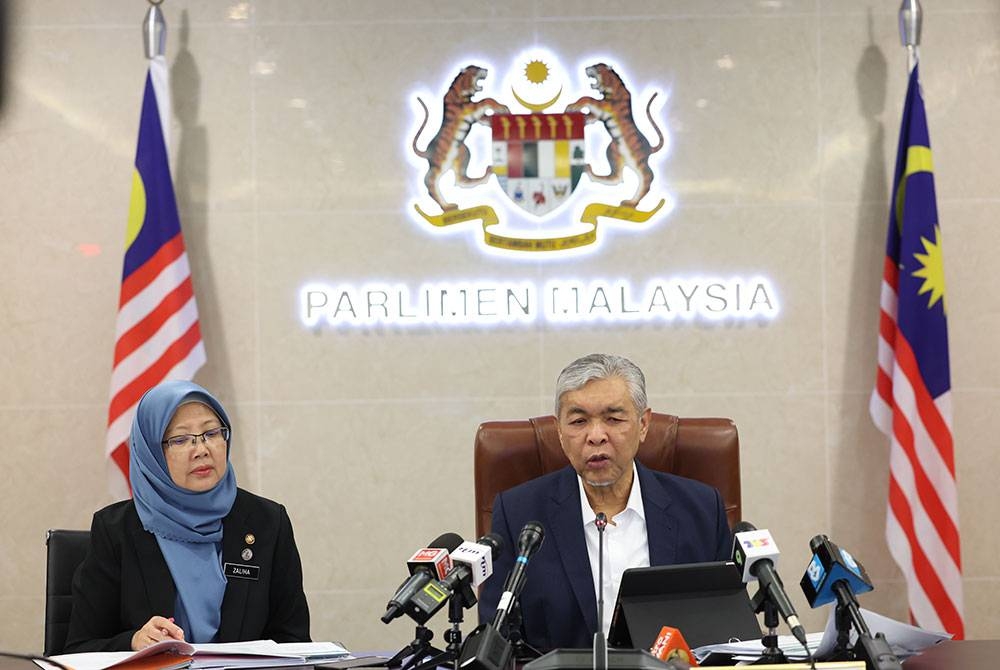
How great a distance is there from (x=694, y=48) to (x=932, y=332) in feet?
4.82

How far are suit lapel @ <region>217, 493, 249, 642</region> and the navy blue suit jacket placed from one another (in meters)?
0.64

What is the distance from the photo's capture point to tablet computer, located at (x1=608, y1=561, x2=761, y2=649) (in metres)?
2.32

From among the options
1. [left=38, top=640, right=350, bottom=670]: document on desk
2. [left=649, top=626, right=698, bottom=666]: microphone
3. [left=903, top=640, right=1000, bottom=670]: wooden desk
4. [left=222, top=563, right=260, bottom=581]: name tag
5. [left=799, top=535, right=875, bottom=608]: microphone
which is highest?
[left=799, top=535, right=875, bottom=608]: microphone

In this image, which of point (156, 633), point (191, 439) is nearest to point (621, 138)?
point (191, 439)

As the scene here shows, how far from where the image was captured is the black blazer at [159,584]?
2971 millimetres

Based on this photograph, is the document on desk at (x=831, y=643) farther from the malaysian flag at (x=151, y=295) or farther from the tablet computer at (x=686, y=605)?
the malaysian flag at (x=151, y=295)

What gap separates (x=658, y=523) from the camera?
3102mm

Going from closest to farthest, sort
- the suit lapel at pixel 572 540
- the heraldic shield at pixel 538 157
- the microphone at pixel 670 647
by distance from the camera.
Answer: the microphone at pixel 670 647 → the suit lapel at pixel 572 540 → the heraldic shield at pixel 538 157

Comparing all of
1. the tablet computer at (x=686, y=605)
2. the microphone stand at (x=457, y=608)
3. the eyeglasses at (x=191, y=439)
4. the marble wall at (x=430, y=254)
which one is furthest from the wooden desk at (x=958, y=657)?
the marble wall at (x=430, y=254)

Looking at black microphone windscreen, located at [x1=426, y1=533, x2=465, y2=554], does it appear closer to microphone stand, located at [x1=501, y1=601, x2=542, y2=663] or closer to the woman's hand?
microphone stand, located at [x1=501, y1=601, x2=542, y2=663]

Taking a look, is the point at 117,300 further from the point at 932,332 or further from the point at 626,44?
the point at 932,332

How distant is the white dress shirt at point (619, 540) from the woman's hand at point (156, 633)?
1.06m

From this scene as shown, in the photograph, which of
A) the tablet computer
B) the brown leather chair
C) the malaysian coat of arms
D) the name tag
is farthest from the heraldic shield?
the tablet computer

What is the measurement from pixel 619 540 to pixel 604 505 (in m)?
0.10
